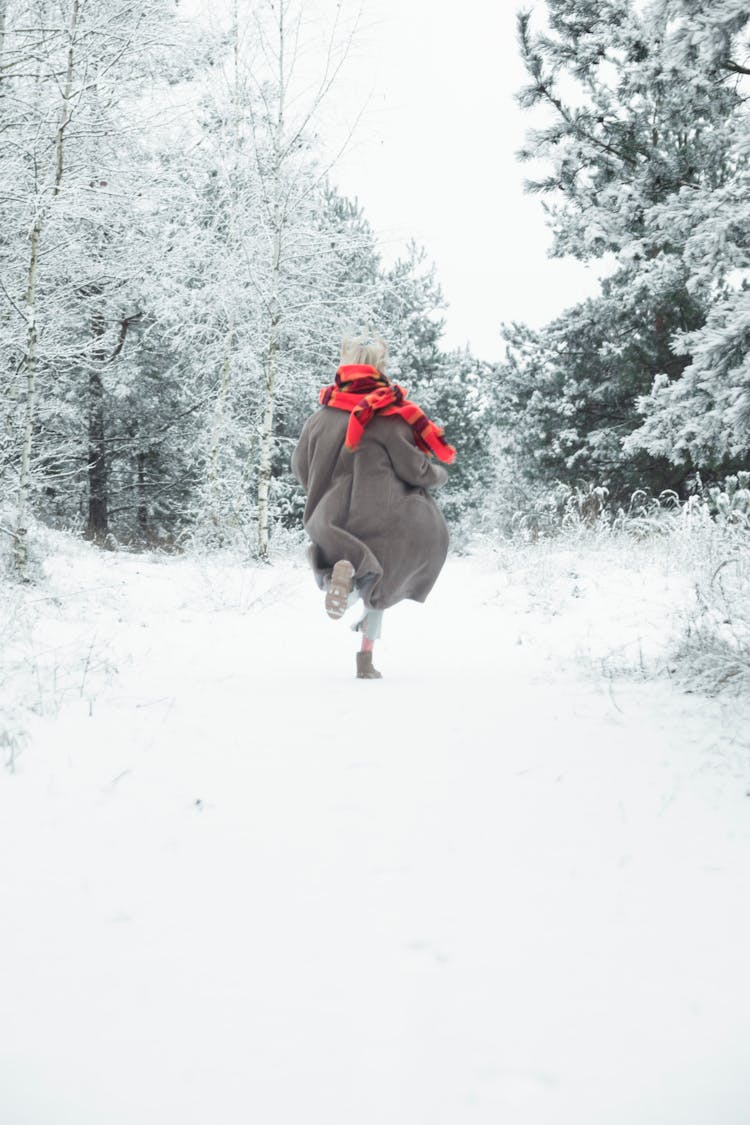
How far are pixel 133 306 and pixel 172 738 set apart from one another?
13.7m

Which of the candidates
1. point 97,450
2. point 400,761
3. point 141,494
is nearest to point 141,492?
point 141,494

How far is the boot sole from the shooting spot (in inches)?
159

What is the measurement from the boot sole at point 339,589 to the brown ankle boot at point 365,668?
1.17 ft

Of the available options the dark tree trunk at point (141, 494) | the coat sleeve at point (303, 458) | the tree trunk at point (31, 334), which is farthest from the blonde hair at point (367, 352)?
the dark tree trunk at point (141, 494)

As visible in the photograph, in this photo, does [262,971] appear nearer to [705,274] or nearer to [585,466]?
A: [705,274]

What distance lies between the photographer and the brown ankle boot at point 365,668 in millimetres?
4285

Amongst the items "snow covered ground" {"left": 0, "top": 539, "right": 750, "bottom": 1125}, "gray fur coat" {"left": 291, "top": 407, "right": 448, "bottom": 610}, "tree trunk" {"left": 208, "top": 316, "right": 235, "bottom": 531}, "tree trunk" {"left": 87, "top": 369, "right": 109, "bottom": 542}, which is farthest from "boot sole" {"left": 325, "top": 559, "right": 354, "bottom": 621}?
"tree trunk" {"left": 87, "top": 369, "right": 109, "bottom": 542}

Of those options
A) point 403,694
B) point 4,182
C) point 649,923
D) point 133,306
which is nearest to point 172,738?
point 403,694

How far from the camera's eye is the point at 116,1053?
4.30 feet

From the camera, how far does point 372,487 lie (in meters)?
4.23

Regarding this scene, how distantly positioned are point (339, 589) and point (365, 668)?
562mm

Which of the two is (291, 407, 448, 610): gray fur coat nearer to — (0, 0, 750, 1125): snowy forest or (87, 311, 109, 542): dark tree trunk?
(0, 0, 750, 1125): snowy forest

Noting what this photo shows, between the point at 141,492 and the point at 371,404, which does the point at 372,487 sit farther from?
the point at 141,492

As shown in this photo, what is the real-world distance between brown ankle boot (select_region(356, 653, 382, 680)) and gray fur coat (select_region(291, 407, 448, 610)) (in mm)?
295
